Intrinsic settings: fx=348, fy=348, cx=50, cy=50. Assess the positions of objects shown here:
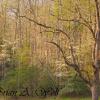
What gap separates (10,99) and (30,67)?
3.26 metres

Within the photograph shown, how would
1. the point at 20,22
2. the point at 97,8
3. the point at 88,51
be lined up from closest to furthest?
the point at 97,8, the point at 88,51, the point at 20,22

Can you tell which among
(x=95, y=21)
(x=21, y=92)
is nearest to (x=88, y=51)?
(x=95, y=21)

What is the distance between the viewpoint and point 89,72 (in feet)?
A: 30.8

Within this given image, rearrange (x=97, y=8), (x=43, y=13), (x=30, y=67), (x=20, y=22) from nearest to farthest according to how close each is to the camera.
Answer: (x=97, y=8) → (x=43, y=13) → (x=20, y=22) → (x=30, y=67)

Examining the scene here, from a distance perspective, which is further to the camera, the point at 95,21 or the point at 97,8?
the point at 95,21

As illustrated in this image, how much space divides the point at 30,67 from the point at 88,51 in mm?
8549

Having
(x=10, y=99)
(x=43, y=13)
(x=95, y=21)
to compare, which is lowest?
(x=10, y=99)

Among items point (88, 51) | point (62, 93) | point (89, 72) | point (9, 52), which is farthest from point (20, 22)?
point (89, 72)

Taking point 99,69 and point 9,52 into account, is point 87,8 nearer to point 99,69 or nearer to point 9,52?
point 99,69

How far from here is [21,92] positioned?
18328 millimetres

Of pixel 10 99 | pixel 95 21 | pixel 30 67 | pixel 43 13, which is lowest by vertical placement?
pixel 10 99

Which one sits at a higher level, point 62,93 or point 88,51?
point 88,51

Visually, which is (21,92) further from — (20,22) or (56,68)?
(20,22)

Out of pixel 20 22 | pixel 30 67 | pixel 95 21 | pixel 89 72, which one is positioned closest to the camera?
pixel 95 21
